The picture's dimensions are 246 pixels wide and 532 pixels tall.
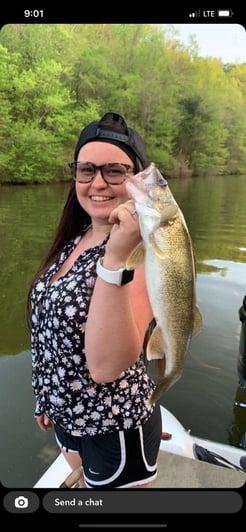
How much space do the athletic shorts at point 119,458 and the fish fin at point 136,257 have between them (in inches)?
25.5

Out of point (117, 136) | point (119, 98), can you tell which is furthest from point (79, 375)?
point (119, 98)

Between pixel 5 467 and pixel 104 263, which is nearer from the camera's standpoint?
pixel 104 263

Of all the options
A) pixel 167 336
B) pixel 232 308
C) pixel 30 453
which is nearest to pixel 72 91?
pixel 232 308

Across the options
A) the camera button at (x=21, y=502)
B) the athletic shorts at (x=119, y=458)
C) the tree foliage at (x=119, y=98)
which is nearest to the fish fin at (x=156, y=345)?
the athletic shorts at (x=119, y=458)

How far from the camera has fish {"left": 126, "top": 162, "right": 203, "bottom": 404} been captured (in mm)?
1062

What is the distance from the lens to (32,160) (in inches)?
883

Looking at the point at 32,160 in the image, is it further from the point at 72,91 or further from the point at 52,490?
the point at 52,490

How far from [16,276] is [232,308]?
13.5 feet

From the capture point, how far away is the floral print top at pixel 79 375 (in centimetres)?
135

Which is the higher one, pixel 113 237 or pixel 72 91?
pixel 72 91

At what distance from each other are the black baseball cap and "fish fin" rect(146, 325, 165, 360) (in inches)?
23.6

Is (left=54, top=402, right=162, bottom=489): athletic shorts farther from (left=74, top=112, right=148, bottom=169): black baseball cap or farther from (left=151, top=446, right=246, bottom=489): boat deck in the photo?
(left=74, top=112, right=148, bottom=169): black baseball cap
